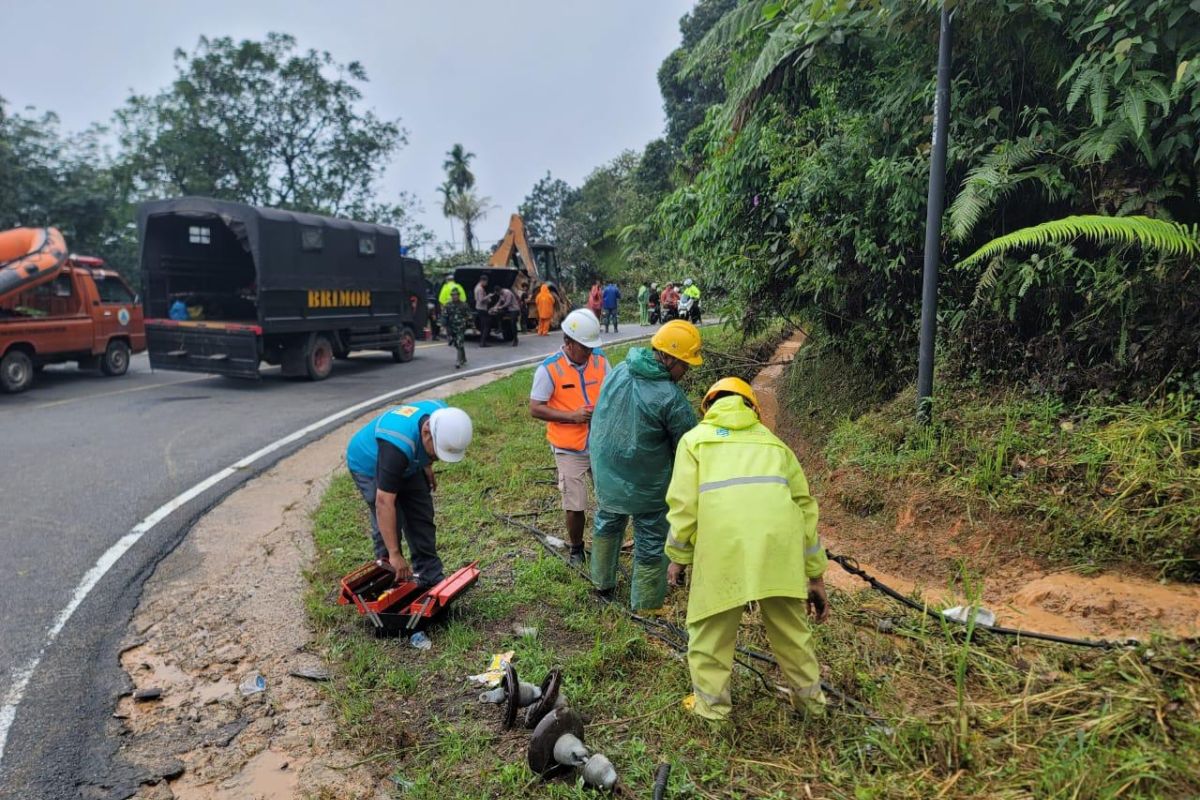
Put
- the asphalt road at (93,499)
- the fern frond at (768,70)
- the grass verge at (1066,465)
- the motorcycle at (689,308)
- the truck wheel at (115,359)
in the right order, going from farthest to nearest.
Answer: the motorcycle at (689,308) → the truck wheel at (115,359) → the fern frond at (768,70) → the grass verge at (1066,465) → the asphalt road at (93,499)

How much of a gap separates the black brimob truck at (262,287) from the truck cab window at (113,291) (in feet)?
5.51

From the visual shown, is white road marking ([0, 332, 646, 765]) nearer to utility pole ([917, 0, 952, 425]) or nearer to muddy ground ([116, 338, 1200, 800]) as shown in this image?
muddy ground ([116, 338, 1200, 800])

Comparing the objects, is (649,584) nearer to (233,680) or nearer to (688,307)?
(233,680)

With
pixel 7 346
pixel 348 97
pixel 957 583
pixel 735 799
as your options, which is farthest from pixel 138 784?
pixel 348 97

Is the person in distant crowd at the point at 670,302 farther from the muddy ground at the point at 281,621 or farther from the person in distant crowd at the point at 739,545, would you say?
the person in distant crowd at the point at 739,545

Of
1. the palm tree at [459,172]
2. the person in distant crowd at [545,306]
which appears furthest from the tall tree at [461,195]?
the person in distant crowd at [545,306]

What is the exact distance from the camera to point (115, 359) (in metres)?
13.5

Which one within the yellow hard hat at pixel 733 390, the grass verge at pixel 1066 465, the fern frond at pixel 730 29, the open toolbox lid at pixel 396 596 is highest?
the fern frond at pixel 730 29

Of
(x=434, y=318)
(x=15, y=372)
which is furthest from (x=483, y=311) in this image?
(x=15, y=372)

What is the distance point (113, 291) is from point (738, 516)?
14.4 metres

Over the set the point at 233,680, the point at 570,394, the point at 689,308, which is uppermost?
the point at 689,308

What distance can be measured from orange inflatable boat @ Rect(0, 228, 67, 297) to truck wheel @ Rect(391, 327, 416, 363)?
219 inches

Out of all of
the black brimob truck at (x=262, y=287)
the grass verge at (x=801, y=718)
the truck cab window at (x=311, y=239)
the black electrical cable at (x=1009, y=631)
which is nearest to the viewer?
the grass verge at (x=801, y=718)

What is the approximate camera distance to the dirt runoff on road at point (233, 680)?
297cm
